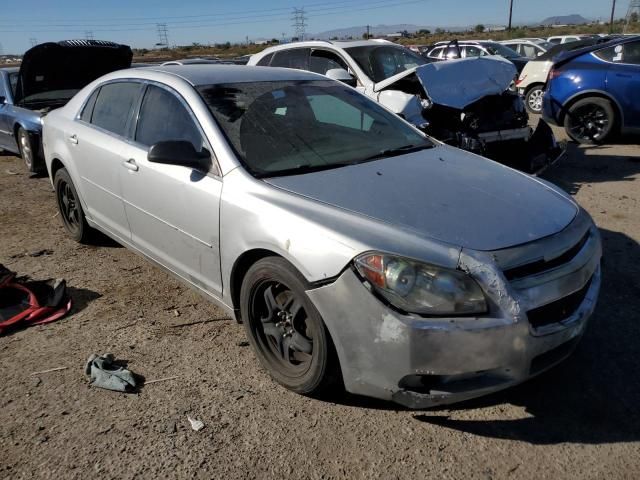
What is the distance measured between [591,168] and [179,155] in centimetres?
627

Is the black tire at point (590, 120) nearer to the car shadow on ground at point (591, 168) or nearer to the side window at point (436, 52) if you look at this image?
the car shadow on ground at point (591, 168)

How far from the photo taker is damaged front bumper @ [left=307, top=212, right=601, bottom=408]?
88.0 inches

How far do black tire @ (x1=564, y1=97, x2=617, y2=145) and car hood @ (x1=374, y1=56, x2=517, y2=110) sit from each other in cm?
250

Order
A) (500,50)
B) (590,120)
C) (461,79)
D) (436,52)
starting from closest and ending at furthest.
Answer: (461,79)
(590,120)
(436,52)
(500,50)

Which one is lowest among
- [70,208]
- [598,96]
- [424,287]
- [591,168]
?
[591,168]

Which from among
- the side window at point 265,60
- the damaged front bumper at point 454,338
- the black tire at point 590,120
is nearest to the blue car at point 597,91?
the black tire at point 590,120

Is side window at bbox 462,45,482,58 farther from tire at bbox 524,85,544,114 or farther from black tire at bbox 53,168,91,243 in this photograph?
black tire at bbox 53,168,91,243

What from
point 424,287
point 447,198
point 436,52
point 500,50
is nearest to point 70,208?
point 447,198

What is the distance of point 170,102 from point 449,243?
2155 millimetres

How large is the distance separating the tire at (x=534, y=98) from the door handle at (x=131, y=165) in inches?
Answer: 408

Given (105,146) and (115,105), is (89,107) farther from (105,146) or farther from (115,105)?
(105,146)

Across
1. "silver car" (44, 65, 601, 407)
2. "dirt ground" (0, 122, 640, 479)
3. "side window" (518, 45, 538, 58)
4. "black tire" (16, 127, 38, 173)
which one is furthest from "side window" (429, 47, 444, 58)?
"dirt ground" (0, 122, 640, 479)

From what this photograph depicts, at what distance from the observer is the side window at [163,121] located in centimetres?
335

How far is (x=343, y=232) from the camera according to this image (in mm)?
2422
